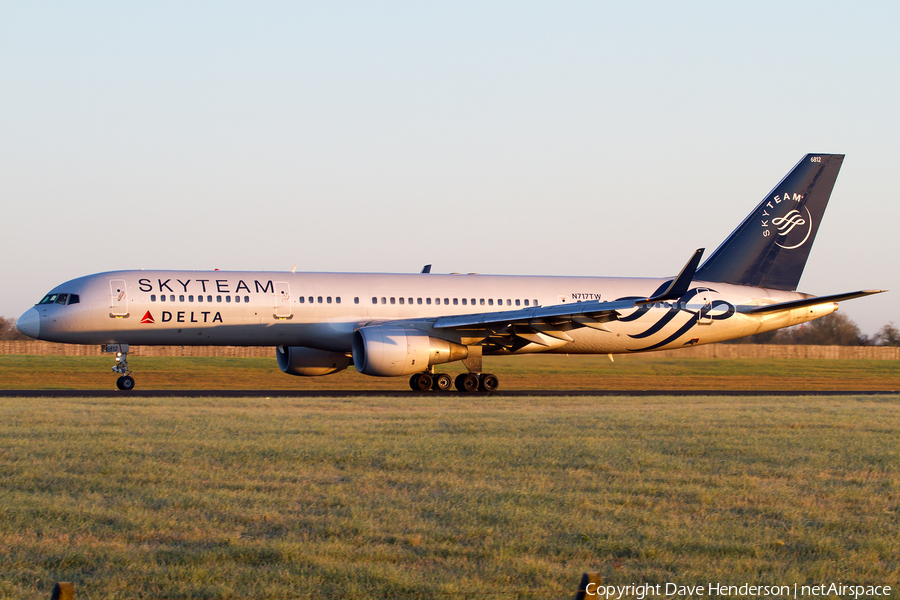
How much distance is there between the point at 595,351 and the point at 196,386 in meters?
14.4

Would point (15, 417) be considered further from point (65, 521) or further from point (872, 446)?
point (872, 446)

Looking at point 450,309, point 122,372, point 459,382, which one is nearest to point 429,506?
point 459,382

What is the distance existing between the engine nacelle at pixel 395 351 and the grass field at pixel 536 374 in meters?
6.78

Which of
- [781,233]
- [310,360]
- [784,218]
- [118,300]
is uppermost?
[784,218]

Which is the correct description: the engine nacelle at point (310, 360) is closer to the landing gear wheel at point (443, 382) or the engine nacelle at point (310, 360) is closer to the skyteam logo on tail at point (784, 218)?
the landing gear wheel at point (443, 382)

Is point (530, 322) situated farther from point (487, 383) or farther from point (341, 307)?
point (341, 307)

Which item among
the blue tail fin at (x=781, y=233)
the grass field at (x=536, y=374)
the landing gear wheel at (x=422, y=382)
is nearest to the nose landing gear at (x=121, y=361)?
the grass field at (x=536, y=374)

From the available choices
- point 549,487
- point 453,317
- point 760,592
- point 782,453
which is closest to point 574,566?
point 760,592

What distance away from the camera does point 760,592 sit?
6141mm

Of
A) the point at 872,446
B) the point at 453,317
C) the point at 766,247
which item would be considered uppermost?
the point at 766,247

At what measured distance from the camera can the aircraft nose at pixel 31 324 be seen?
85.4 feet

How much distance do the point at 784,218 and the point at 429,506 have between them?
2711 centimetres

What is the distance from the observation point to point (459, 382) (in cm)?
2812

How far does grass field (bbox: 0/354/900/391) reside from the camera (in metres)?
35.0
